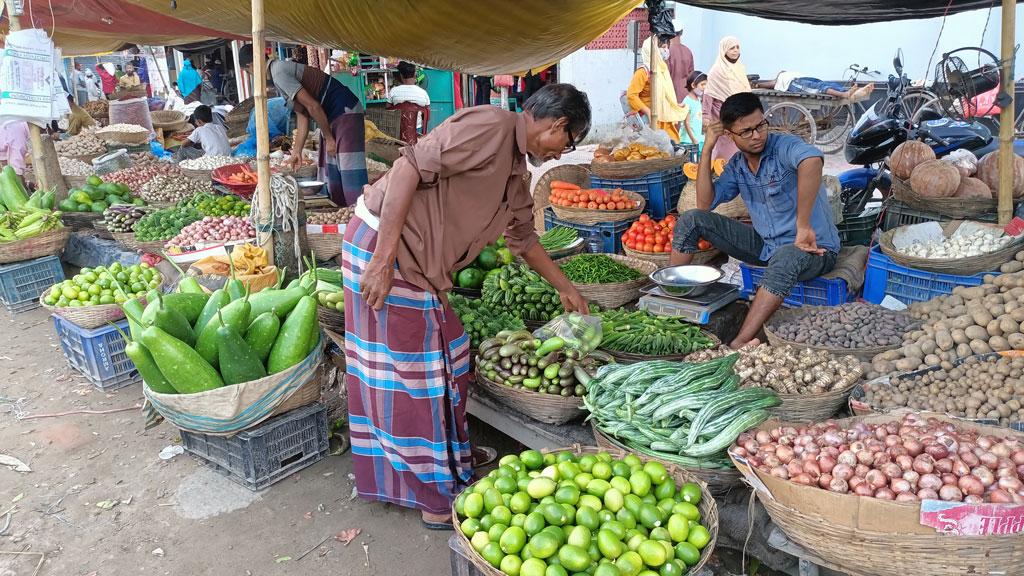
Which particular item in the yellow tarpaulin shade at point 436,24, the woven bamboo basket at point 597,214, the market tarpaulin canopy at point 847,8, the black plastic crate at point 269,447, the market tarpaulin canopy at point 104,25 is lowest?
the black plastic crate at point 269,447

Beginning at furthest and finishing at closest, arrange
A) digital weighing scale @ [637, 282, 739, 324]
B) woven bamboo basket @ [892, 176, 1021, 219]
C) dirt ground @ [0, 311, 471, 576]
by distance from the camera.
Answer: woven bamboo basket @ [892, 176, 1021, 219] → digital weighing scale @ [637, 282, 739, 324] → dirt ground @ [0, 311, 471, 576]

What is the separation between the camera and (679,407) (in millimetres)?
2504

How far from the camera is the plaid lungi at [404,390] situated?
8.71ft

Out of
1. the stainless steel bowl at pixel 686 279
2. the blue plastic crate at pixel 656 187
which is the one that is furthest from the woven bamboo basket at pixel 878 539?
the blue plastic crate at pixel 656 187

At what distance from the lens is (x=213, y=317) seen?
3.12 meters

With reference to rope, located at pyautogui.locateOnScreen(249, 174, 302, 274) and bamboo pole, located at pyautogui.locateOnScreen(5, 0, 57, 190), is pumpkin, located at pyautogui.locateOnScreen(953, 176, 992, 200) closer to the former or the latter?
rope, located at pyautogui.locateOnScreen(249, 174, 302, 274)

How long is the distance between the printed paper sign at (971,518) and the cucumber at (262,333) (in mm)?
2558

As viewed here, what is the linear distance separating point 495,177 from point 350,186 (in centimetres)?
409

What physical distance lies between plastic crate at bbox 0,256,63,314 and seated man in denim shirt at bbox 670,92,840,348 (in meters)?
4.97

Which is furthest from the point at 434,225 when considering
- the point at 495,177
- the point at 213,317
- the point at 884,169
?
the point at 884,169

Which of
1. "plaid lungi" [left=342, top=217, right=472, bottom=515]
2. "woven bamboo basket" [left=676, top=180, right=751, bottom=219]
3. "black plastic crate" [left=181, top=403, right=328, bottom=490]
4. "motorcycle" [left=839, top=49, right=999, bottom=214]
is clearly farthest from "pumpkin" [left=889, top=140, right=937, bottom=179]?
"black plastic crate" [left=181, top=403, right=328, bottom=490]

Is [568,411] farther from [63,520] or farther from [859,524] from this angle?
[63,520]

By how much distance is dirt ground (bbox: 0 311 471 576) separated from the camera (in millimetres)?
2725

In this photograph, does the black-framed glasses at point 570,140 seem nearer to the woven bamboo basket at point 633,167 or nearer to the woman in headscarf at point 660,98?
the woven bamboo basket at point 633,167
